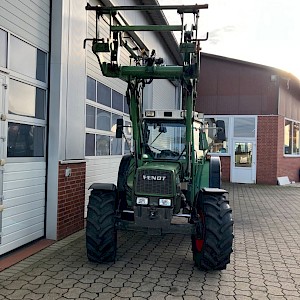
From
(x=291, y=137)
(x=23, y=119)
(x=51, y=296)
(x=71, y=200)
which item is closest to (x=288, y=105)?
(x=291, y=137)

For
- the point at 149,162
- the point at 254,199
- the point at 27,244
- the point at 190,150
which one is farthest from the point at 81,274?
the point at 254,199

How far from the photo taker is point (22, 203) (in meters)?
5.73

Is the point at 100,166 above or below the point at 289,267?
above

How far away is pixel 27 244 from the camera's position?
234 inches

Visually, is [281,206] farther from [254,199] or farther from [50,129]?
[50,129]

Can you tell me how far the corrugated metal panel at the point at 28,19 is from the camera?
527cm

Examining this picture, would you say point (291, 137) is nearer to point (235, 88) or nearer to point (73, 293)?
point (235, 88)

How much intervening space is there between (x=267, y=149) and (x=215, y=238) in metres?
13.7

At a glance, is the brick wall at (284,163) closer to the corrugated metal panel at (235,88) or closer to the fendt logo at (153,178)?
the corrugated metal panel at (235,88)

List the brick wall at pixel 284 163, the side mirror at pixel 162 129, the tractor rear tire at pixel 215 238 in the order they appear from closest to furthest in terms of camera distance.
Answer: the tractor rear tire at pixel 215 238 < the side mirror at pixel 162 129 < the brick wall at pixel 284 163

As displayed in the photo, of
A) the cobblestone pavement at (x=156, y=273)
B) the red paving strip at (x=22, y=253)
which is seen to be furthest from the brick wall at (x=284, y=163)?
the red paving strip at (x=22, y=253)

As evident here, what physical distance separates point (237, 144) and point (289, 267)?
13.2 m

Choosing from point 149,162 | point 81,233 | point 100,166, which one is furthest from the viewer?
point 100,166

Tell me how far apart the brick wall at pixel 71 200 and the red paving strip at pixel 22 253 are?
1.14ft
